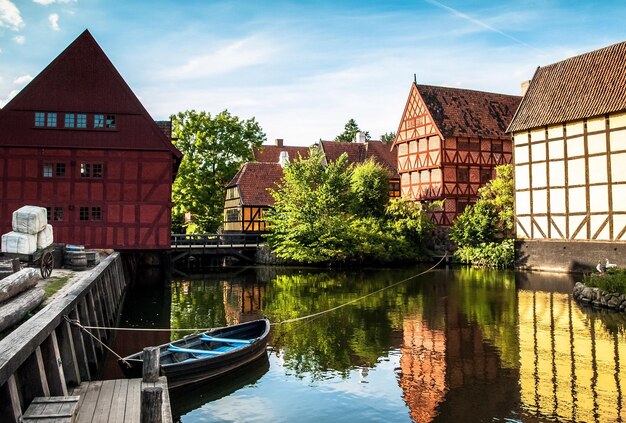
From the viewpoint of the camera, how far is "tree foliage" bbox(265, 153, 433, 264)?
132ft

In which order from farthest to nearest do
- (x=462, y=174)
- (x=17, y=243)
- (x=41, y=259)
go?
(x=462, y=174) → (x=17, y=243) → (x=41, y=259)

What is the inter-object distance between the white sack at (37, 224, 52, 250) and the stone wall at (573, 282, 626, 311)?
20.4 m

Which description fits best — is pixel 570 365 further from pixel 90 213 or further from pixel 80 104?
pixel 80 104

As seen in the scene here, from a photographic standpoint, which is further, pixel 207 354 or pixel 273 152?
pixel 273 152

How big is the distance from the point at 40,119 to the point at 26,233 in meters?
13.2

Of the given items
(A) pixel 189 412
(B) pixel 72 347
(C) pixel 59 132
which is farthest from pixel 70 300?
(C) pixel 59 132

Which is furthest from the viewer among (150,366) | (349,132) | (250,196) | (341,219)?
(349,132)

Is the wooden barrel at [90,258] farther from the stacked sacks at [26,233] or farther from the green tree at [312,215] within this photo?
the green tree at [312,215]

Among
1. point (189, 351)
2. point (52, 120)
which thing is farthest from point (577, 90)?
point (52, 120)

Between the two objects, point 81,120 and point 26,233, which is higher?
point 81,120

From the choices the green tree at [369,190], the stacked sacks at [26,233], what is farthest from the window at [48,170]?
the green tree at [369,190]

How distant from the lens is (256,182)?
48.6m

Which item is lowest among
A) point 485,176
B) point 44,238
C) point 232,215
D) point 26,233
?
point 44,238

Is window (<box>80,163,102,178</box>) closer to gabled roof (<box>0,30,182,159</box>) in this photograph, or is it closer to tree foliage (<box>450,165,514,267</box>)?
gabled roof (<box>0,30,182,159</box>)
